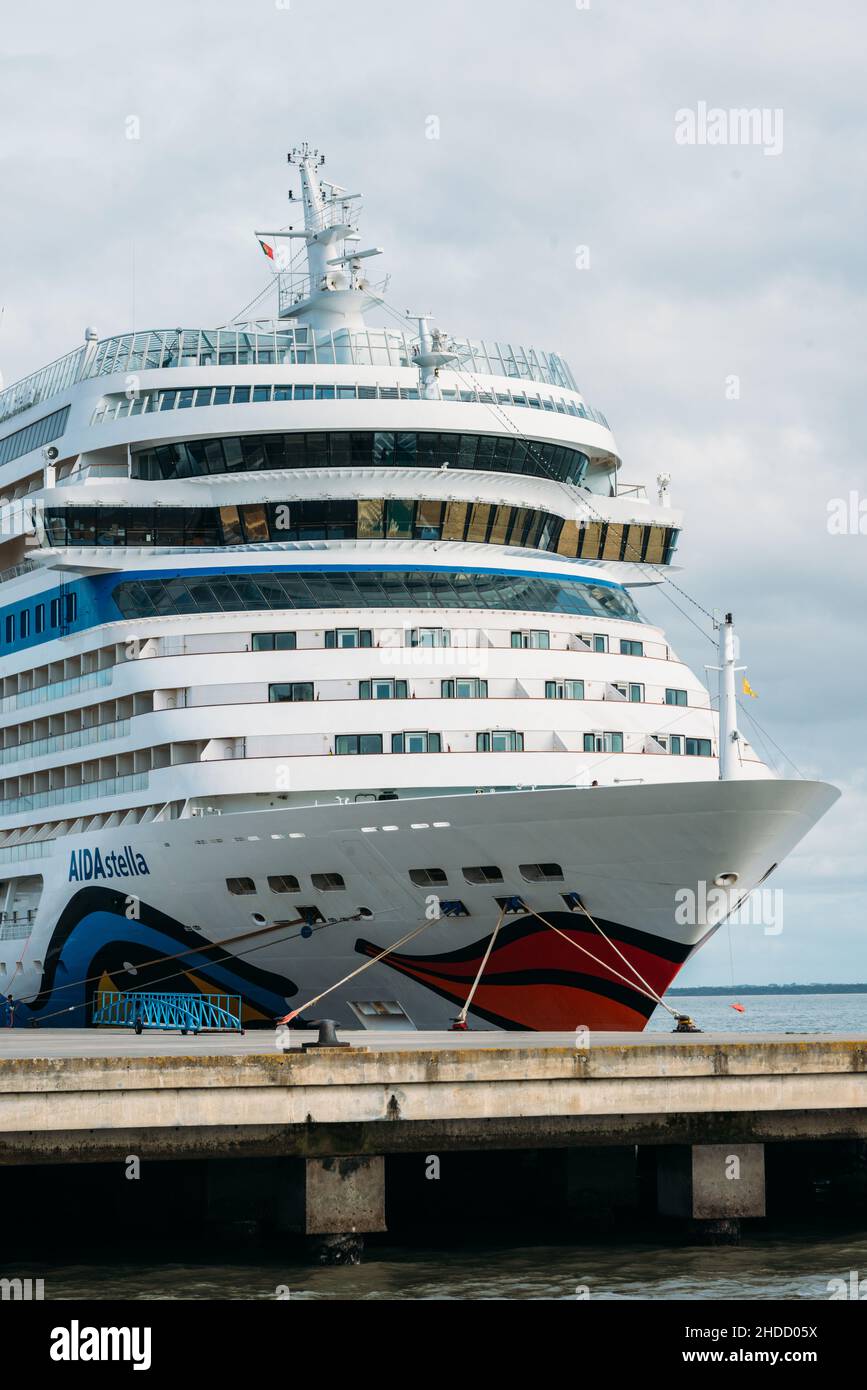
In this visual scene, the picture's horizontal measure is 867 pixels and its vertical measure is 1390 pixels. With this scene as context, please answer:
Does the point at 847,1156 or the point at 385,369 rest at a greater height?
the point at 385,369

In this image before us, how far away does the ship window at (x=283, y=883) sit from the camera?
105ft

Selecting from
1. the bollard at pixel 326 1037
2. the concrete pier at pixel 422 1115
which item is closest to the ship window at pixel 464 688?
the concrete pier at pixel 422 1115

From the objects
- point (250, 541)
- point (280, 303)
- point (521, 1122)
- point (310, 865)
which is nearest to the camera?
point (521, 1122)

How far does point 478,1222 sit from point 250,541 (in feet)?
52.5

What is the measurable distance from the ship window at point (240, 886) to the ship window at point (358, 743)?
2.67 meters

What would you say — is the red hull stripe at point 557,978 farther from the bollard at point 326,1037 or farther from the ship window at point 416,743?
the bollard at point 326,1037

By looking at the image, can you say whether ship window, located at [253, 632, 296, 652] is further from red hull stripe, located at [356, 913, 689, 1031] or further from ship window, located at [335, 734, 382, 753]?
red hull stripe, located at [356, 913, 689, 1031]

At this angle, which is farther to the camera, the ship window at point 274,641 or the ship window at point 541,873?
the ship window at point 274,641

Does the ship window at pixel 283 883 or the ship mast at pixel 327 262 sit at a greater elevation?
the ship mast at pixel 327 262

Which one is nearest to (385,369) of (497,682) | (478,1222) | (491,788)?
(497,682)

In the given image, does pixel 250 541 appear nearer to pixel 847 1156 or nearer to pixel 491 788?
pixel 491 788

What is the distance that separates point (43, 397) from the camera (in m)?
44.3

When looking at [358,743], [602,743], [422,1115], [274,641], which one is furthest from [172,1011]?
[422,1115]

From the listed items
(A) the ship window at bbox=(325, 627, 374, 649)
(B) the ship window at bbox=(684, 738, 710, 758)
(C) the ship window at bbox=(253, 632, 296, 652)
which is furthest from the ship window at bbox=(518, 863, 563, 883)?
(C) the ship window at bbox=(253, 632, 296, 652)
